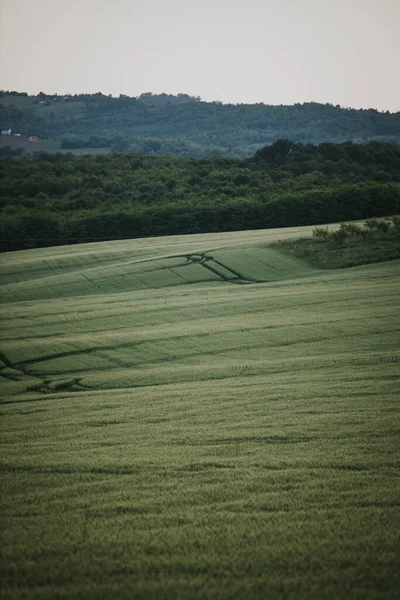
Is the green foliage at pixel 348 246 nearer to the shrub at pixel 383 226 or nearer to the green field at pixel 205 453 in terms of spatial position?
the shrub at pixel 383 226

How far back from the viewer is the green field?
7145 millimetres

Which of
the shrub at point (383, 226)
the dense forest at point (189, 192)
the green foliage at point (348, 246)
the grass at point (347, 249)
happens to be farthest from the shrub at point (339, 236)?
the dense forest at point (189, 192)

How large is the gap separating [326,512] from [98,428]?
6.54 meters

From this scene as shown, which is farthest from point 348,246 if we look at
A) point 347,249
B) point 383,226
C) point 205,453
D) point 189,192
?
point 205,453

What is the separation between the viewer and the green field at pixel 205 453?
23.4ft

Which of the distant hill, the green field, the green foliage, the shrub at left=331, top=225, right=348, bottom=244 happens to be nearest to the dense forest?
the green foliage

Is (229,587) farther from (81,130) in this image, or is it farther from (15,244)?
(81,130)

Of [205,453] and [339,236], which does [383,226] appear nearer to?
[339,236]

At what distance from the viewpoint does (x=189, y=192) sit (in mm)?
80125

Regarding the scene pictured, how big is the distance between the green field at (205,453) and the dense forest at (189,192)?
124 feet

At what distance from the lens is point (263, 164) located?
97.2m

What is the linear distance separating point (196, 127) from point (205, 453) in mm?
186294

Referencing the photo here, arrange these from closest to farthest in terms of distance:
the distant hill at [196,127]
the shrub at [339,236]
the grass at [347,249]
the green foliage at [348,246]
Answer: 1. the grass at [347,249]
2. the green foliage at [348,246]
3. the shrub at [339,236]
4. the distant hill at [196,127]

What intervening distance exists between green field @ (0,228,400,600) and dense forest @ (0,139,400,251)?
3771 cm
